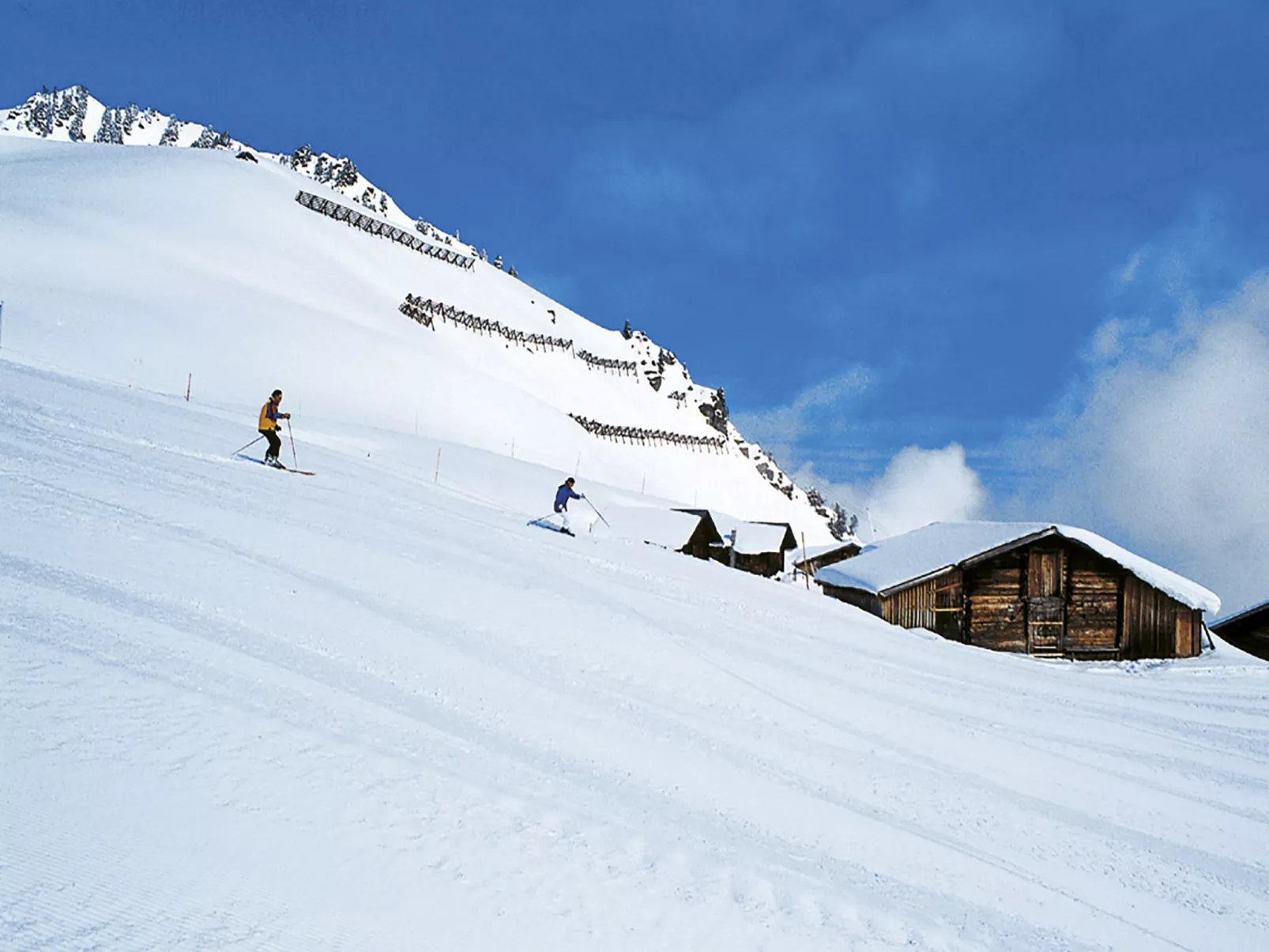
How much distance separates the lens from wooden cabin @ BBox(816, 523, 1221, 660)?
1133 inches

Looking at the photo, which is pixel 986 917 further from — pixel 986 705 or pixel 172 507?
pixel 172 507

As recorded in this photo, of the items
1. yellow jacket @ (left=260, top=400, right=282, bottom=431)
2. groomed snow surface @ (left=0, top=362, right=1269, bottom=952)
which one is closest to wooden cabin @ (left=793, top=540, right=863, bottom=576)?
groomed snow surface @ (left=0, top=362, right=1269, bottom=952)

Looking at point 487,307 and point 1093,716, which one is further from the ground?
point 487,307

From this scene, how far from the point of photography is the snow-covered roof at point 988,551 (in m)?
28.6

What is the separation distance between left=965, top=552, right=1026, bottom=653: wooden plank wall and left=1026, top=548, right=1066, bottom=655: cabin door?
0.95ft

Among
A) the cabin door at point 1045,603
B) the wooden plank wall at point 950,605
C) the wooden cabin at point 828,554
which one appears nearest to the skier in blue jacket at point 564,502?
the wooden plank wall at point 950,605

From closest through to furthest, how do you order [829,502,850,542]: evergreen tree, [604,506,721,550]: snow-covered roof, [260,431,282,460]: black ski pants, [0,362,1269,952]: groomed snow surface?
[0,362,1269,952]: groomed snow surface
[260,431,282,460]: black ski pants
[604,506,721,550]: snow-covered roof
[829,502,850,542]: evergreen tree

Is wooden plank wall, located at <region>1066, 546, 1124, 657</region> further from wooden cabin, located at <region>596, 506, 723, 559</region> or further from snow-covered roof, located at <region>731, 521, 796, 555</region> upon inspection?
snow-covered roof, located at <region>731, 521, 796, 555</region>

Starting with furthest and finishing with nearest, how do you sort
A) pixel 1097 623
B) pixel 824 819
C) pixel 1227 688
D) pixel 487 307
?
1. pixel 487 307
2. pixel 1097 623
3. pixel 1227 688
4. pixel 824 819

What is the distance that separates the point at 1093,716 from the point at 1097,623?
17666mm

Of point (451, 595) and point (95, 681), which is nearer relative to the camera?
point (95, 681)

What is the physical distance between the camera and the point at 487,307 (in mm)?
111750

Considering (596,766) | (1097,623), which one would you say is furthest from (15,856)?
(1097,623)

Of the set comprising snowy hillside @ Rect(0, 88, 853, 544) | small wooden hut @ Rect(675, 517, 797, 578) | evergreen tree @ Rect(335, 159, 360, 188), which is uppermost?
evergreen tree @ Rect(335, 159, 360, 188)
